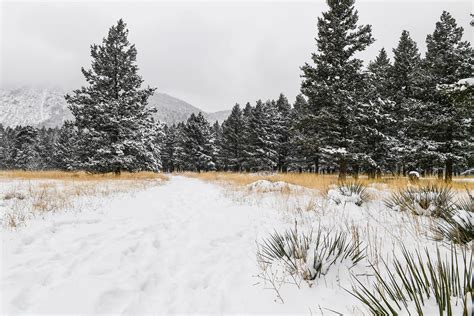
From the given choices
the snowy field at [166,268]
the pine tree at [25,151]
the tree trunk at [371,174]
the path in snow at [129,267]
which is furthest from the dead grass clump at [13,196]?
the pine tree at [25,151]

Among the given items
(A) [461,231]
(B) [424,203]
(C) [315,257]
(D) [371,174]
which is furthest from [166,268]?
(D) [371,174]

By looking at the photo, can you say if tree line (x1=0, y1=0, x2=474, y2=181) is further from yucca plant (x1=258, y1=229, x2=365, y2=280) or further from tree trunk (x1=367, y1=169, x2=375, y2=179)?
yucca plant (x1=258, y1=229, x2=365, y2=280)

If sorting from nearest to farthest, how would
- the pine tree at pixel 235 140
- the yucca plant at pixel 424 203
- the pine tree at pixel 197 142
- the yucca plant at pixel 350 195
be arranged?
the yucca plant at pixel 424 203
the yucca plant at pixel 350 195
the pine tree at pixel 197 142
the pine tree at pixel 235 140

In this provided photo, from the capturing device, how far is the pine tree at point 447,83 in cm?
1625

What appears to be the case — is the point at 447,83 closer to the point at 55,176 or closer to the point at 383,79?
the point at 383,79

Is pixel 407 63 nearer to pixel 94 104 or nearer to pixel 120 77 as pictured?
pixel 120 77

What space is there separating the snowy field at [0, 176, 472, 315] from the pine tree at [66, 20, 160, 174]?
15116mm

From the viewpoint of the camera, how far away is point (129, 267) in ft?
9.95

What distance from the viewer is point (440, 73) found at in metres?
17.2

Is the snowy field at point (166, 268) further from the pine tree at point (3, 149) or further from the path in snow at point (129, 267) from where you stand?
the pine tree at point (3, 149)

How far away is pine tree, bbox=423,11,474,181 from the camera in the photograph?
640 inches

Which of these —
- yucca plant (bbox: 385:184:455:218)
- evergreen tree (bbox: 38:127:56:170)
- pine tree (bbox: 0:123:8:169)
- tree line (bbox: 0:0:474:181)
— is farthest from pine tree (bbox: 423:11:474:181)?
pine tree (bbox: 0:123:8:169)

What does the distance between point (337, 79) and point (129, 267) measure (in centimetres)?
1624

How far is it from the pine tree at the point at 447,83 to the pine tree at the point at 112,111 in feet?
72.7
